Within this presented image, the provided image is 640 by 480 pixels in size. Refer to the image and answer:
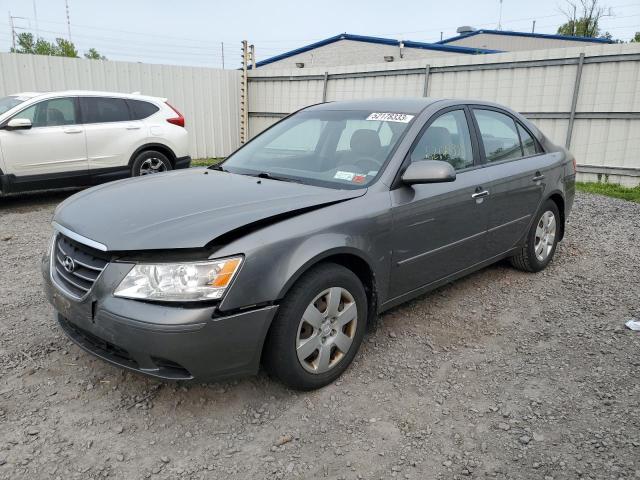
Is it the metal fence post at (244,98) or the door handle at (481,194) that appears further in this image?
the metal fence post at (244,98)

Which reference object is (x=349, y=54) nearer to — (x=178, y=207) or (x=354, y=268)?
(x=354, y=268)

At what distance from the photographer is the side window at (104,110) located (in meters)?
7.68

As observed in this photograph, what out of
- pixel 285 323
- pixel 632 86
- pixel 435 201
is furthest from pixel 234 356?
pixel 632 86

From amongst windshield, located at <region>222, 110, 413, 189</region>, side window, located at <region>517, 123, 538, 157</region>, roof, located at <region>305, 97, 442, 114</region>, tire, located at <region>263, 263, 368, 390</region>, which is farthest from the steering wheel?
side window, located at <region>517, 123, 538, 157</region>

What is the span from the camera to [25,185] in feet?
23.4

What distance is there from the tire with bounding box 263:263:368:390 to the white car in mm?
6026

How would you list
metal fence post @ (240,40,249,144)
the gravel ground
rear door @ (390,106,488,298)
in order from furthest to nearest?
metal fence post @ (240,40,249,144)
rear door @ (390,106,488,298)
the gravel ground

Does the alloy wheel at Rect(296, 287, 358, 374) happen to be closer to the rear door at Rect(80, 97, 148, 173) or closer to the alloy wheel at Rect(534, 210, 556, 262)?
the alloy wheel at Rect(534, 210, 556, 262)

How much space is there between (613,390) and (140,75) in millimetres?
12131

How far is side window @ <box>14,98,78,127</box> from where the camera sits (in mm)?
7191

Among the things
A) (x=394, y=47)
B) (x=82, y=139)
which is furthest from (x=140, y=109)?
(x=394, y=47)

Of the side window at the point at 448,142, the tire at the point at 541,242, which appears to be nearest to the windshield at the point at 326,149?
the side window at the point at 448,142

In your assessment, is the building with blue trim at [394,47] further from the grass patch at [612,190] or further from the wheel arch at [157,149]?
Result: the wheel arch at [157,149]

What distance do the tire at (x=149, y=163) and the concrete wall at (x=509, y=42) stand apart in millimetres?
20404
